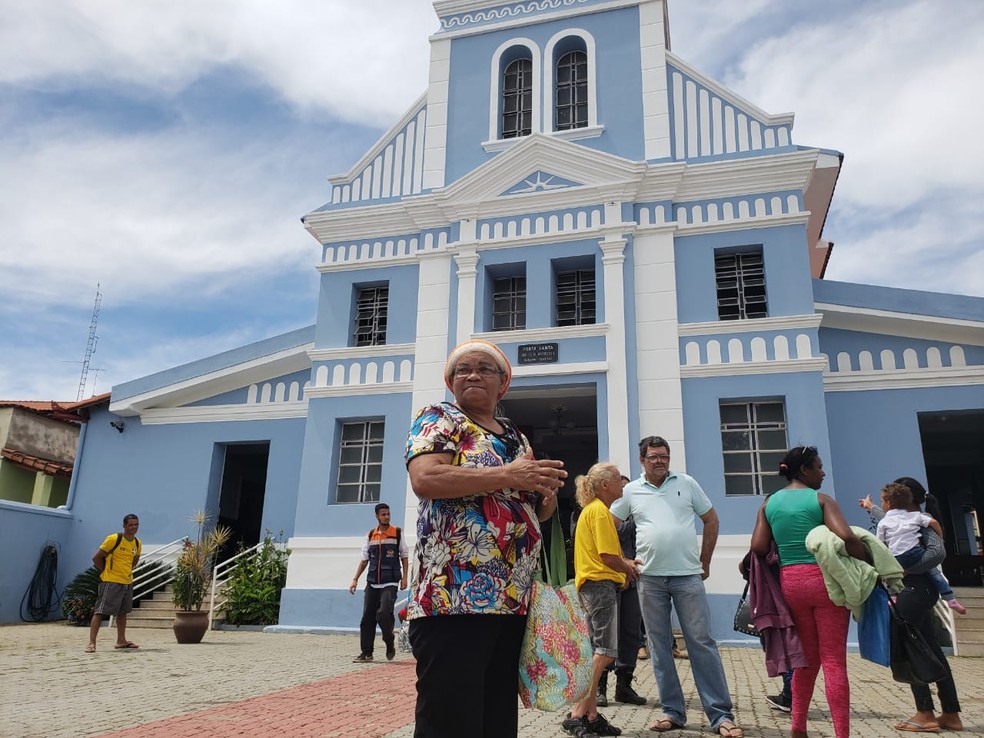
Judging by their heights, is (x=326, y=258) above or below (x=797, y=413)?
above

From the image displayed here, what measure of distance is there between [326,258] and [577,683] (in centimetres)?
1286

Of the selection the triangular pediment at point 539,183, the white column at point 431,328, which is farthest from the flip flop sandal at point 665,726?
the triangular pediment at point 539,183

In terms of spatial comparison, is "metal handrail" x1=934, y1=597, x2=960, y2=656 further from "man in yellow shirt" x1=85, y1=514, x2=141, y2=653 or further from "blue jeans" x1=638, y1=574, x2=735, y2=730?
"man in yellow shirt" x1=85, y1=514, x2=141, y2=653

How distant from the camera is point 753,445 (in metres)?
11.5

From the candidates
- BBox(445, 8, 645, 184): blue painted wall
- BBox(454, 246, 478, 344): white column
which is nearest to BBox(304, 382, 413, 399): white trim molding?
BBox(454, 246, 478, 344): white column

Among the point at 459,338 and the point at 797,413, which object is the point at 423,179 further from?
the point at 797,413

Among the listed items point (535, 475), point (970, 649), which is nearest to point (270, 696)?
point (535, 475)

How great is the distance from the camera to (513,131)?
1438 cm

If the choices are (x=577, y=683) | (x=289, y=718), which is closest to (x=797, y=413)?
(x=289, y=718)

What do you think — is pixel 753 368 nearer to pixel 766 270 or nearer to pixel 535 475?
pixel 766 270

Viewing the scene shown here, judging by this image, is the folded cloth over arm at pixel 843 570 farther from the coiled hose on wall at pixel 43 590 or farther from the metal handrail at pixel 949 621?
the coiled hose on wall at pixel 43 590

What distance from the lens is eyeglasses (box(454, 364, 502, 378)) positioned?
2876mm

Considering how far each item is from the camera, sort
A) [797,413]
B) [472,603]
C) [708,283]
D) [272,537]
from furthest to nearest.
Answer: [272,537]
[708,283]
[797,413]
[472,603]

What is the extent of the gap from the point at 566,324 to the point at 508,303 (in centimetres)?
118
